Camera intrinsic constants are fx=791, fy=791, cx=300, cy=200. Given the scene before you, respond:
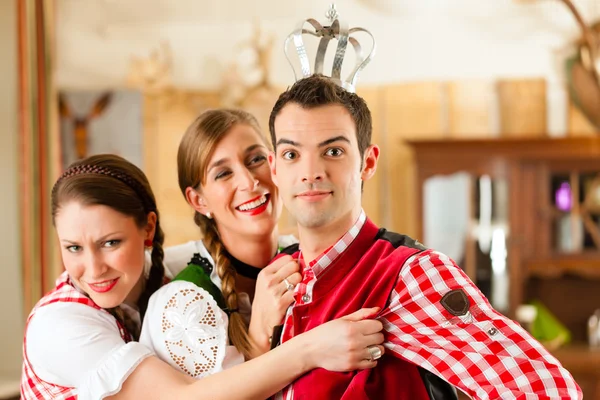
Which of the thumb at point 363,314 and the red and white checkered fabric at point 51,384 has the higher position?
the thumb at point 363,314

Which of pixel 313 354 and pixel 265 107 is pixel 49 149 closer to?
pixel 265 107

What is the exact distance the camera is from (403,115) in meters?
4.79

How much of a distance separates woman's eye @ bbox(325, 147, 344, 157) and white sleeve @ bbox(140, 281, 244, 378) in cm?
42

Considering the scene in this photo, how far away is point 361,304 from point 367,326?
0.06m

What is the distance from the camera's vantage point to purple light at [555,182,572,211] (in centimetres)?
429

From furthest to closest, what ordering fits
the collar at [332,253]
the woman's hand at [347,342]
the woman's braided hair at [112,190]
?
the woman's braided hair at [112,190] → the collar at [332,253] → the woman's hand at [347,342]

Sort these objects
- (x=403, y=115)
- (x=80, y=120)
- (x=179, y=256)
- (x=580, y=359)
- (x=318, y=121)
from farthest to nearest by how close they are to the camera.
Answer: (x=80, y=120)
(x=403, y=115)
(x=580, y=359)
(x=179, y=256)
(x=318, y=121)

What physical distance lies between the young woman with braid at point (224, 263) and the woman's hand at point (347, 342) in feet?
0.51

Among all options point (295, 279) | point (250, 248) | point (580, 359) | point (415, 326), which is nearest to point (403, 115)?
point (580, 359)

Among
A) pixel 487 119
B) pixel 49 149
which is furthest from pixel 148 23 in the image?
pixel 487 119

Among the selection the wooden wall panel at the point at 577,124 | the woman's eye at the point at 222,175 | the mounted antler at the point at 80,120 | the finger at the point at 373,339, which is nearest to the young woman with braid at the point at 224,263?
the woman's eye at the point at 222,175

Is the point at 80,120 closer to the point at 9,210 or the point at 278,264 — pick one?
the point at 9,210

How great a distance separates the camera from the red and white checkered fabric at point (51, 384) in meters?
1.63

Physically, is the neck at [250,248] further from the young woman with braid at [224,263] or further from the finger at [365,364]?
A: the finger at [365,364]
